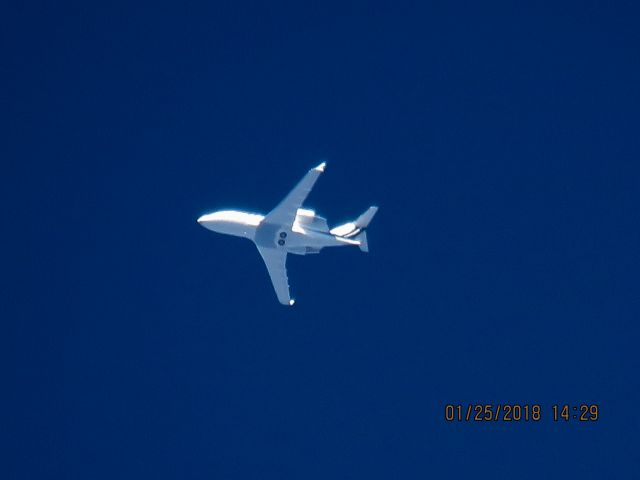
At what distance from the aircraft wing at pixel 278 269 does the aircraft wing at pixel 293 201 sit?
3376 millimetres

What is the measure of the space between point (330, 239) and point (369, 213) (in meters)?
5.86

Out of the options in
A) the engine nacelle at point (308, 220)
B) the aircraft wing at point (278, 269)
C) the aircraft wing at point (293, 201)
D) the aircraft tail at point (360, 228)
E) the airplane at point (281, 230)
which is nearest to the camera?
the aircraft wing at point (293, 201)

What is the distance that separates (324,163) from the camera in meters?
76.4

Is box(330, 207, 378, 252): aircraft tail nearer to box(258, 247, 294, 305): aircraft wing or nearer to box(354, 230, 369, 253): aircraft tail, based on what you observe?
box(354, 230, 369, 253): aircraft tail

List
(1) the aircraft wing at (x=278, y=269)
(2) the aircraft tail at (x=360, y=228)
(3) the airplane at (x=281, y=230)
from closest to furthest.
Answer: (3) the airplane at (x=281, y=230) → (1) the aircraft wing at (x=278, y=269) → (2) the aircraft tail at (x=360, y=228)

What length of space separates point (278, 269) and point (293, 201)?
7.82 m

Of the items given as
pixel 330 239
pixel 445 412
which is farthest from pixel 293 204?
pixel 445 412

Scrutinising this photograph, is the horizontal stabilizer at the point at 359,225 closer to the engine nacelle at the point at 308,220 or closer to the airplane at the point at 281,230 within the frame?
the airplane at the point at 281,230

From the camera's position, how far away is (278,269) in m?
83.4

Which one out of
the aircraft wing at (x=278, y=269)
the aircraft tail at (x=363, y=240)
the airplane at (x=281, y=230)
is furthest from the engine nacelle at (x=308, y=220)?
the aircraft tail at (x=363, y=240)

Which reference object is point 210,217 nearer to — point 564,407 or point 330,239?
point 330,239

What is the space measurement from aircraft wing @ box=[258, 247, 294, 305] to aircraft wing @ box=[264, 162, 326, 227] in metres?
3.38

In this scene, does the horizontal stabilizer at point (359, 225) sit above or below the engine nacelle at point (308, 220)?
above

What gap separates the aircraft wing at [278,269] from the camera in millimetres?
82250
